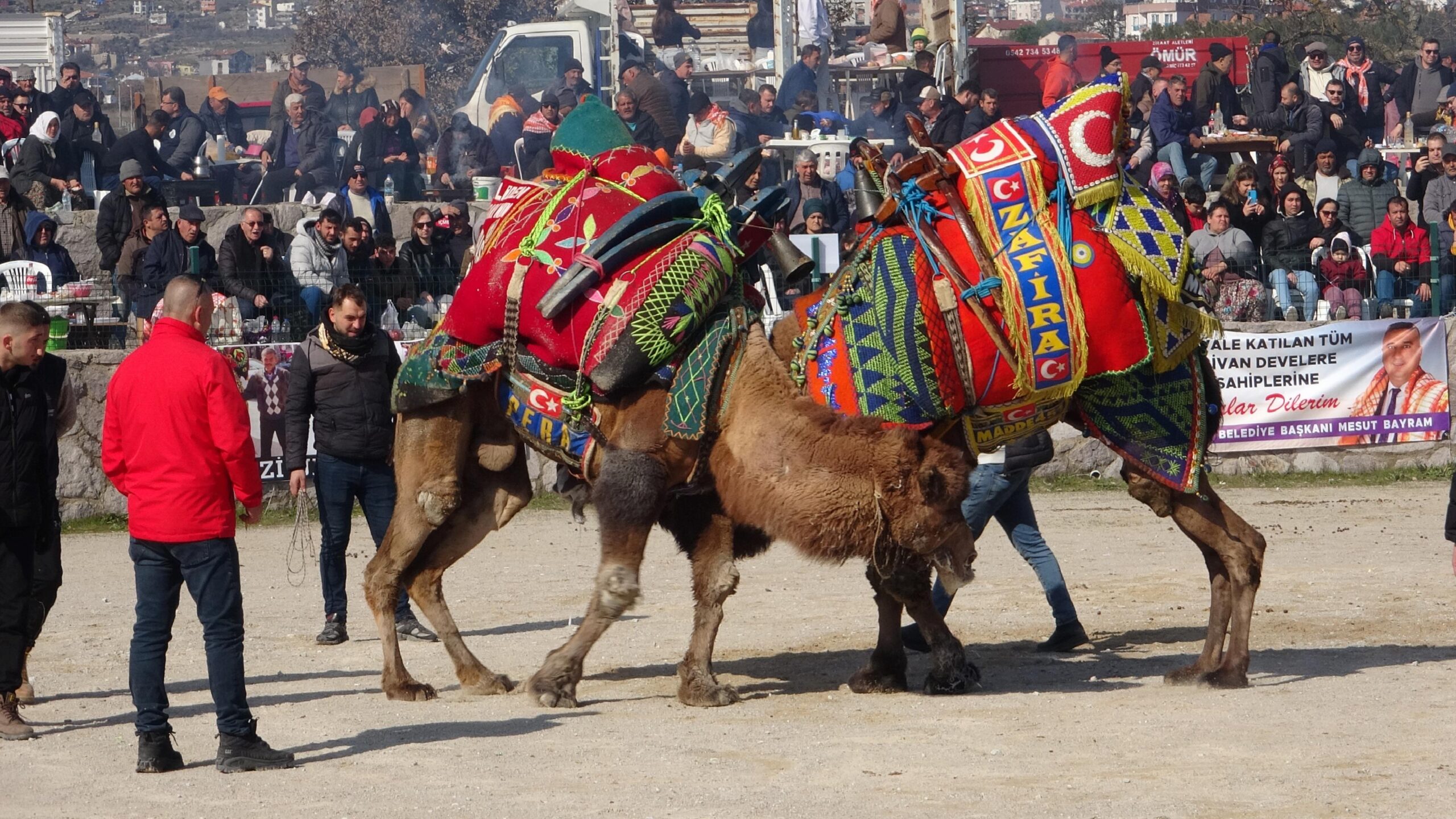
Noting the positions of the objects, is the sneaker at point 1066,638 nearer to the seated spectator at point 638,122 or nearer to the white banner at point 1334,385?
the white banner at point 1334,385

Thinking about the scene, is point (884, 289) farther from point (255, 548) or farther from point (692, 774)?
point (255, 548)

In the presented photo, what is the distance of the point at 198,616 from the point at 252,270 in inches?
337

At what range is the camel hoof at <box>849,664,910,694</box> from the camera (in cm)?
786

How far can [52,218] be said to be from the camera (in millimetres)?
15977

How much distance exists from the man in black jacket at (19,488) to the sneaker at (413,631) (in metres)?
2.50

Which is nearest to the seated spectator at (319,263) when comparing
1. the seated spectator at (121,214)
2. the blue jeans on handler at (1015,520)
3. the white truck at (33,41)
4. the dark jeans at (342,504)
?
the seated spectator at (121,214)

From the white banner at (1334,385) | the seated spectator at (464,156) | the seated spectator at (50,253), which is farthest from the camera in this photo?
the seated spectator at (464,156)

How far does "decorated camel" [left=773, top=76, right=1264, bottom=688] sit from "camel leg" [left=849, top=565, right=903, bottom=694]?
0.04 ft

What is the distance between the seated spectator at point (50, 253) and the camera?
15125 mm

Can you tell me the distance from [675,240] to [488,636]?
2.90m

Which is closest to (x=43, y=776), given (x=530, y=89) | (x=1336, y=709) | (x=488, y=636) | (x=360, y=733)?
(x=360, y=733)

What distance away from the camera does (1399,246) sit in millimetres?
16062

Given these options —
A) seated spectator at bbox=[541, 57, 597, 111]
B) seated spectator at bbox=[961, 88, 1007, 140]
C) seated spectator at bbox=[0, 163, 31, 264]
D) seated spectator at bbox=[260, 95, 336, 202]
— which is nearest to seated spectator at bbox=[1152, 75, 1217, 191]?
seated spectator at bbox=[961, 88, 1007, 140]

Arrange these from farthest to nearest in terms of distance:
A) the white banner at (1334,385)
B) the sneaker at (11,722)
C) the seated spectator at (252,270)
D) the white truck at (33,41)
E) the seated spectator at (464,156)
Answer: the white truck at (33,41), the seated spectator at (464,156), the white banner at (1334,385), the seated spectator at (252,270), the sneaker at (11,722)
